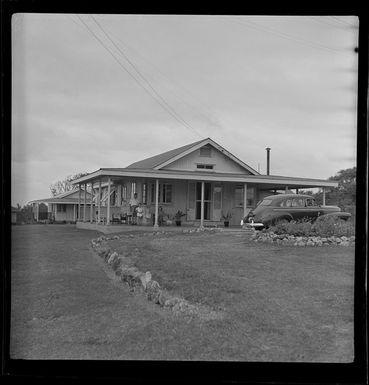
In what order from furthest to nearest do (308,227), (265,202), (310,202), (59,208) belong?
(59,208), (265,202), (308,227), (310,202)

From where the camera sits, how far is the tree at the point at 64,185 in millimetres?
3965

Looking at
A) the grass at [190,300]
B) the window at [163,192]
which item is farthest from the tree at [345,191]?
the window at [163,192]

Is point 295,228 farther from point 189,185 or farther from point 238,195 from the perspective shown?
point 189,185

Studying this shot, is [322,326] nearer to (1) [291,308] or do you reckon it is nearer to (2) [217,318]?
(1) [291,308]

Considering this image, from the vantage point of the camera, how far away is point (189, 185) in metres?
6.09

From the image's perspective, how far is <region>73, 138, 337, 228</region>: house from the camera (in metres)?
4.52

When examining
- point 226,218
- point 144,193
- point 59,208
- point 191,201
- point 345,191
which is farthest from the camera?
point 144,193

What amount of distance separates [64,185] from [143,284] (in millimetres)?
1346

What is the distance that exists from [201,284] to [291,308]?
3.36 ft

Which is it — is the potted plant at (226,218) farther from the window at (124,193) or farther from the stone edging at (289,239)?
the window at (124,193)

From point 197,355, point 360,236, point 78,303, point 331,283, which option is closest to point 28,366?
point 197,355

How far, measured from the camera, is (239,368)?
8.11 feet

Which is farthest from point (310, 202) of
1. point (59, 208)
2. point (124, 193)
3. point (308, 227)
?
point (59, 208)

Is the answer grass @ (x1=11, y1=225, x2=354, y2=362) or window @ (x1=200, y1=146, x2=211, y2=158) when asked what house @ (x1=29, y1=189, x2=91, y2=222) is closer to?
grass @ (x1=11, y1=225, x2=354, y2=362)
